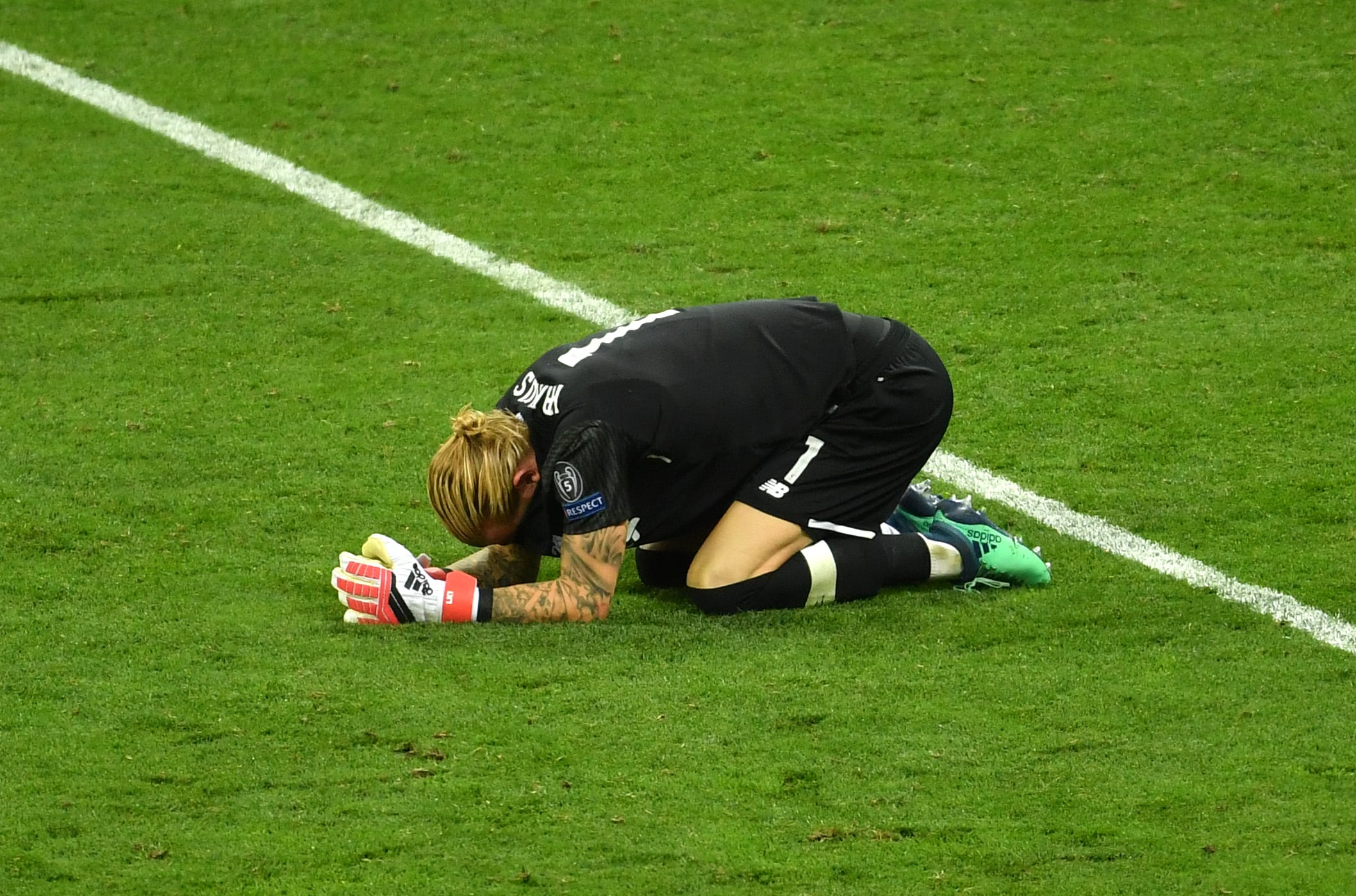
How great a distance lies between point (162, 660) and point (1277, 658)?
2582 mm

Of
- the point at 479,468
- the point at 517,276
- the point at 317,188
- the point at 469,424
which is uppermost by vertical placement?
the point at 317,188

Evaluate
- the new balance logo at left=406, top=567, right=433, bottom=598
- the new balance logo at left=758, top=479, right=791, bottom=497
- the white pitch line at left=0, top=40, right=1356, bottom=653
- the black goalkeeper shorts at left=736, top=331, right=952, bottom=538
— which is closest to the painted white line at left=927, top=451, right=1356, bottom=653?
the white pitch line at left=0, top=40, right=1356, bottom=653

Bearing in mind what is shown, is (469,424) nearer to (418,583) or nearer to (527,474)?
(527,474)

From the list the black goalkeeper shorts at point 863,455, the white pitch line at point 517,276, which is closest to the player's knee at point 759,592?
the black goalkeeper shorts at point 863,455

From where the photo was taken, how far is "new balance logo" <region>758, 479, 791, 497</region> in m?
4.47

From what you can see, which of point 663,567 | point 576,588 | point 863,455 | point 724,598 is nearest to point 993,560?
point 863,455

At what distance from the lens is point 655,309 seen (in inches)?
260

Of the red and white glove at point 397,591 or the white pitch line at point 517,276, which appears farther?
the white pitch line at point 517,276

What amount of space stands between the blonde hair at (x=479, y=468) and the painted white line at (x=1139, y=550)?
5.45 feet

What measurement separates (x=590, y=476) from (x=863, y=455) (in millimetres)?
809

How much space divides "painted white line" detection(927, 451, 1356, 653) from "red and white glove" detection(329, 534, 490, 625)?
1711 millimetres

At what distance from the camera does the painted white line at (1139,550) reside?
429 centimetres

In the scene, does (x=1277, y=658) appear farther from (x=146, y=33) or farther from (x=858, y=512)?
(x=146, y=33)

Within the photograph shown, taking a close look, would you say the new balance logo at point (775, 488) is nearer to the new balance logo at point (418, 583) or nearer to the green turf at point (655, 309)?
the green turf at point (655, 309)
